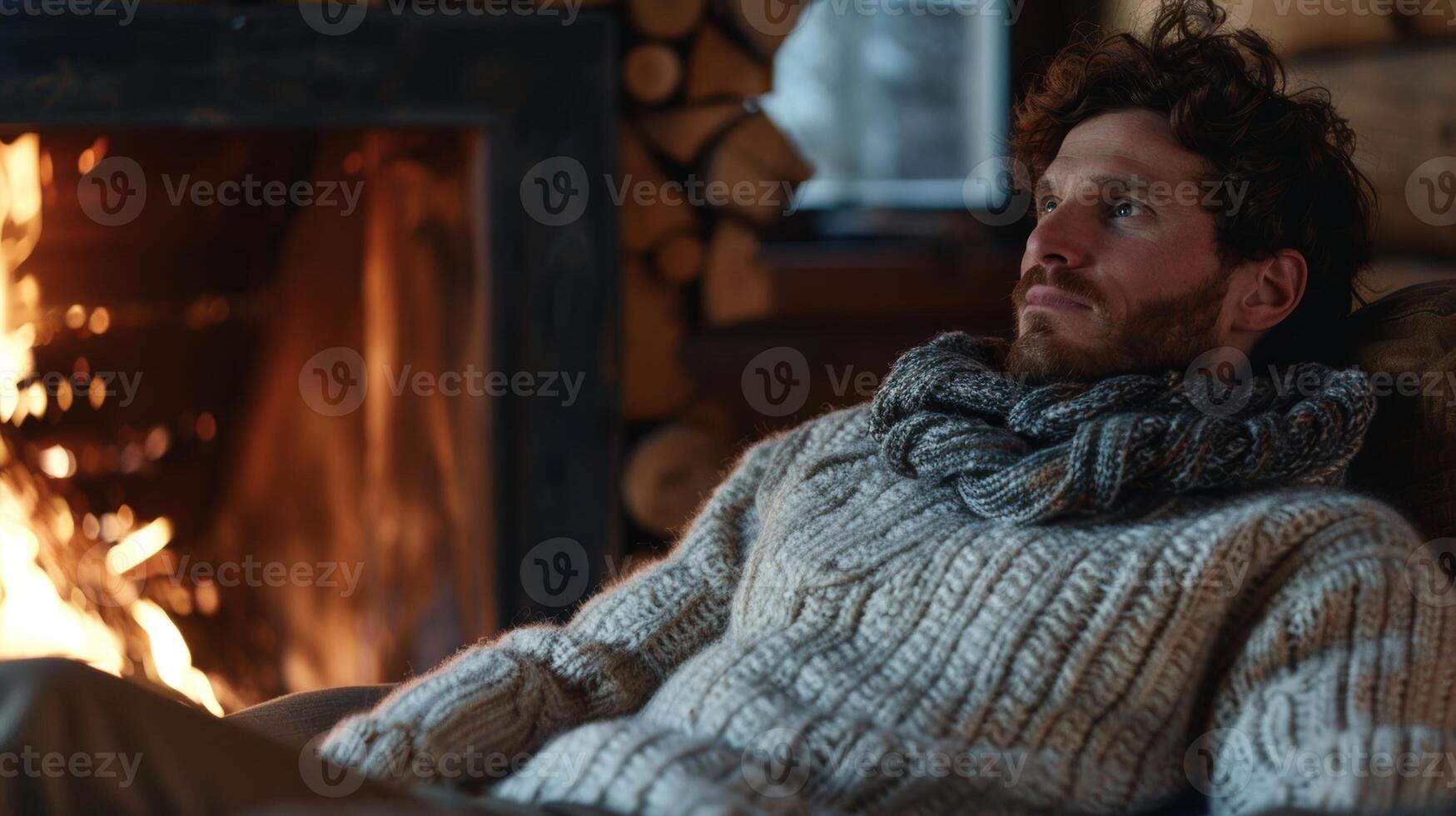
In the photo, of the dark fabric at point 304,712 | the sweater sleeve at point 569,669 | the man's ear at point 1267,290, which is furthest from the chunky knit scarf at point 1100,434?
the dark fabric at point 304,712

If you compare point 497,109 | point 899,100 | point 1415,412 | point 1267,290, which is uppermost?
point 899,100

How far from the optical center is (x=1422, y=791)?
975 mm

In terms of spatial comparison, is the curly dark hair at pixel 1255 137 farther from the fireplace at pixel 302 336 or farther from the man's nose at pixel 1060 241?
the fireplace at pixel 302 336

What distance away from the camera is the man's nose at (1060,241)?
52.4 inches

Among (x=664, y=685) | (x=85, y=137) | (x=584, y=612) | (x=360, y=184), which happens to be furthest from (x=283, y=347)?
(x=664, y=685)

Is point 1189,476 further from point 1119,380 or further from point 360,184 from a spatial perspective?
point 360,184

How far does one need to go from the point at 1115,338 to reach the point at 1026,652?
348mm

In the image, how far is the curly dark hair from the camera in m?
1.34

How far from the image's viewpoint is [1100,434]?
1175 mm

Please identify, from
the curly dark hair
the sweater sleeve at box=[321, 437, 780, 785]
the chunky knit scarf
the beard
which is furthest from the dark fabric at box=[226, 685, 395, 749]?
the curly dark hair

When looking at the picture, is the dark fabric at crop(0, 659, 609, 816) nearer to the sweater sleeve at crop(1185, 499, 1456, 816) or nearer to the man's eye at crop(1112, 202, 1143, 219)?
the sweater sleeve at crop(1185, 499, 1456, 816)

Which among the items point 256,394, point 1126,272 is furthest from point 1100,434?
point 256,394

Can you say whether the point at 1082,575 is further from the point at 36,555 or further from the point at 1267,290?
the point at 36,555

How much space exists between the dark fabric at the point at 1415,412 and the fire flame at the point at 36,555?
169 centimetres
